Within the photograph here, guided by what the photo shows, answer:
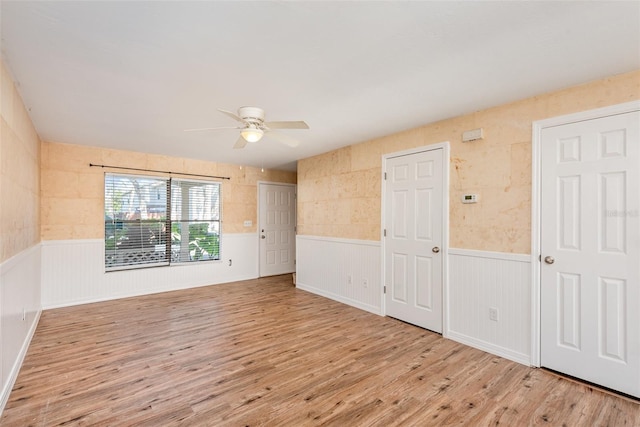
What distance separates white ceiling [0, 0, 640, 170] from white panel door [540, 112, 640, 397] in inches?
20.9

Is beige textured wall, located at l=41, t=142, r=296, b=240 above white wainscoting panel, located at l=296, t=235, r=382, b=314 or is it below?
above

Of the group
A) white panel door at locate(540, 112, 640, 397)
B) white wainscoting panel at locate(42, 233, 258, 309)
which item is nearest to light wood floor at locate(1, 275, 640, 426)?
white panel door at locate(540, 112, 640, 397)

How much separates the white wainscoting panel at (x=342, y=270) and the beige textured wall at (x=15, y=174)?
3.71 meters

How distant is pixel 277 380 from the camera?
2508 mm

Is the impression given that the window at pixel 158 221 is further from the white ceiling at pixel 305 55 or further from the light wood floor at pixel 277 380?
the white ceiling at pixel 305 55

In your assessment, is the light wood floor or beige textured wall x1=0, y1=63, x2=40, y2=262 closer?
the light wood floor

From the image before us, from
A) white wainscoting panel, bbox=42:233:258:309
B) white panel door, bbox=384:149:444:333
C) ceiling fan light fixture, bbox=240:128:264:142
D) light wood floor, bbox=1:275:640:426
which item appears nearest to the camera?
light wood floor, bbox=1:275:640:426

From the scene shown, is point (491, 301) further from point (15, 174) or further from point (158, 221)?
point (158, 221)

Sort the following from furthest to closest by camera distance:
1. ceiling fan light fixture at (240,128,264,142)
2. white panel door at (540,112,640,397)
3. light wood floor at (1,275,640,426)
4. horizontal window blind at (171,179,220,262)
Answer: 1. horizontal window blind at (171,179,220,262)
2. ceiling fan light fixture at (240,128,264,142)
3. white panel door at (540,112,640,397)
4. light wood floor at (1,275,640,426)

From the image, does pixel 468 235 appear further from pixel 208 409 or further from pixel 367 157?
pixel 208 409

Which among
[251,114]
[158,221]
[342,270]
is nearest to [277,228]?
[158,221]

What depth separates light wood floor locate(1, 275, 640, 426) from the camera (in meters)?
2.07

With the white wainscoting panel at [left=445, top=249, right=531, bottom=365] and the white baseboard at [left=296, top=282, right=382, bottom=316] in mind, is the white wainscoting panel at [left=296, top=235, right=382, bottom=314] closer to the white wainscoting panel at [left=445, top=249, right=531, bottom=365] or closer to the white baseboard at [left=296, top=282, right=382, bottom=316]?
the white baseboard at [left=296, top=282, right=382, bottom=316]

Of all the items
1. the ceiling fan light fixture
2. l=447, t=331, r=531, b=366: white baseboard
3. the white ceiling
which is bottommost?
l=447, t=331, r=531, b=366: white baseboard
